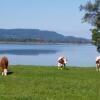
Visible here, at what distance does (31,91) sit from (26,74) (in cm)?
1050

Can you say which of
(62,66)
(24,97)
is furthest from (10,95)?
(62,66)

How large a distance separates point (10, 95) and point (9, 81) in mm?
6469

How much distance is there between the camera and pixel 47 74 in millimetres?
34281

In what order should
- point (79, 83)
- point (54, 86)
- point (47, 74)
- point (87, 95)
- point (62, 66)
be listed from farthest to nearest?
point (62, 66)
point (47, 74)
point (79, 83)
point (54, 86)
point (87, 95)

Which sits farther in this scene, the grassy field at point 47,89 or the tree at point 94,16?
the tree at point 94,16

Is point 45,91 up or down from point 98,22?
down

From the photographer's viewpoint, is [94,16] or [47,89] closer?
[47,89]

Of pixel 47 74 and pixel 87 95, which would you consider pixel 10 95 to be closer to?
pixel 87 95

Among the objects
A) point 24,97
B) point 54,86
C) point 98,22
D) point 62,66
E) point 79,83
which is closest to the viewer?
point 24,97

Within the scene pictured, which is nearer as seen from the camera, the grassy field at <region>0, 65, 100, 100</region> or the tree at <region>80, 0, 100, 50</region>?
the grassy field at <region>0, 65, 100, 100</region>

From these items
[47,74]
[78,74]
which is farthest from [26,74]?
[78,74]

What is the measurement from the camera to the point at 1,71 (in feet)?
114

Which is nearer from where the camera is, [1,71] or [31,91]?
[31,91]

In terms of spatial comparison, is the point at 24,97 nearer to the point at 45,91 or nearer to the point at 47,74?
the point at 45,91
